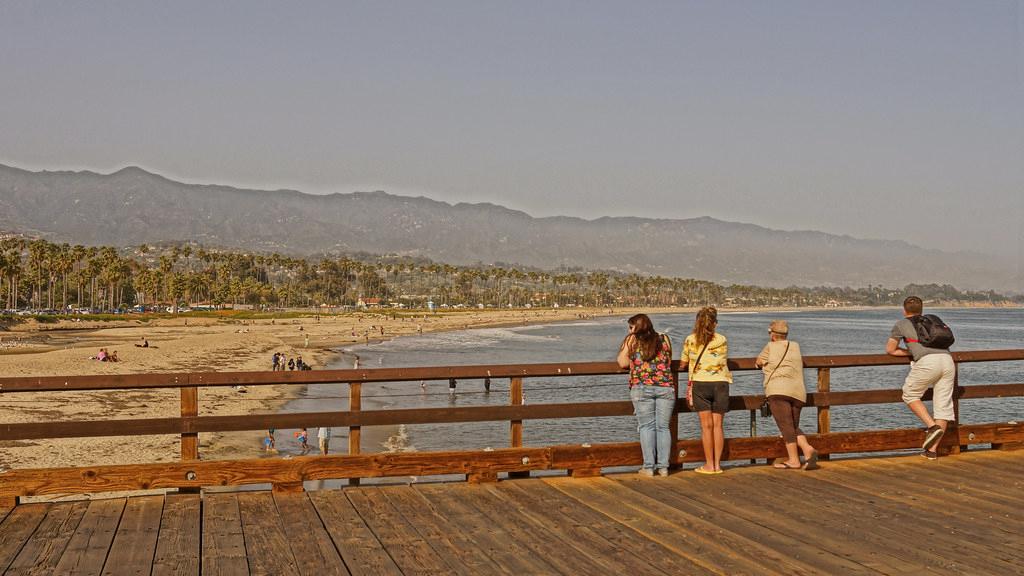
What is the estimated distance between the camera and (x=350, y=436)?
25.4ft

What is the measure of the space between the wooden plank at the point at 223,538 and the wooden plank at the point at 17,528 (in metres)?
1.15

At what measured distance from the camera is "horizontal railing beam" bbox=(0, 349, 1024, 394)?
23.5 ft

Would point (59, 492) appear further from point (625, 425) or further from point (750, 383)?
point (750, 383)

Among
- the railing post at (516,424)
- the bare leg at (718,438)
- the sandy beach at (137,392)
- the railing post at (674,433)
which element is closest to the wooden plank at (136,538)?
the railing post at (516,424)

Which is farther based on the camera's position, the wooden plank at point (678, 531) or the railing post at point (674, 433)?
the railing post at point (674, 433)

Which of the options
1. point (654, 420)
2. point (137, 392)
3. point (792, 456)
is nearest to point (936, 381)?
point (792, 456)

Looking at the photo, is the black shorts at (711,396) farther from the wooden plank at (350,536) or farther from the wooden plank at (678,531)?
the wooden plank at (350,536)

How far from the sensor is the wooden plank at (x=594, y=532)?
5.54 metres

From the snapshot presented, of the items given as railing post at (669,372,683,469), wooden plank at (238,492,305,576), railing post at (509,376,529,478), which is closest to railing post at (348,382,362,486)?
wooden plank at (238,492,305,576)

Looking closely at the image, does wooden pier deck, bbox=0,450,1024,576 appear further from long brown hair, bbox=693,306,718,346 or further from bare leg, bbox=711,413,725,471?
long brown hair, bbox=693,306,718,346

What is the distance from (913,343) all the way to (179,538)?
7.43 m

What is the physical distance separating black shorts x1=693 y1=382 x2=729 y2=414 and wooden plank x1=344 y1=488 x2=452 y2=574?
323 cm

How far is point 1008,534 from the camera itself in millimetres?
6281

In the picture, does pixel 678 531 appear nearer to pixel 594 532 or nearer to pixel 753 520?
pixel 594 532
